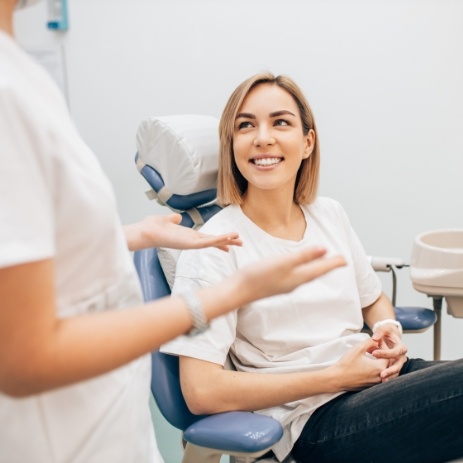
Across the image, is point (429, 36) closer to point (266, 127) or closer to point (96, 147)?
point (266, 127)

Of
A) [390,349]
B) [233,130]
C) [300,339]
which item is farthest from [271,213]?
[390,349]

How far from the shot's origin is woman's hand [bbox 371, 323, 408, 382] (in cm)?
143

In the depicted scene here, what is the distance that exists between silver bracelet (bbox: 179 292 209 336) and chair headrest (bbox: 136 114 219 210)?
0.99 metres

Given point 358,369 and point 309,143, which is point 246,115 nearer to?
point 309,143

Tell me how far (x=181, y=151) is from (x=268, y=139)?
0.23 metres

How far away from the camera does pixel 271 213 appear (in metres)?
1.57

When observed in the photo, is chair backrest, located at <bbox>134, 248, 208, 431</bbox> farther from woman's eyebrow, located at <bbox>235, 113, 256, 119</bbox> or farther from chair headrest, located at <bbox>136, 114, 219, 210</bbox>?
woman's eyebrow, located at <bbox>235, 113, 256, 119</bbox>

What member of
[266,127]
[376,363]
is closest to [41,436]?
[376,363]

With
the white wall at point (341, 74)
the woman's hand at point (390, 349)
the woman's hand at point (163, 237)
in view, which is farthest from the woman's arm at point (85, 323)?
the white wall at point (341, 74)

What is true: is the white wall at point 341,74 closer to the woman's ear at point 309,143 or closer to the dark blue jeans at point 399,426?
the woman's ear at point 309,143

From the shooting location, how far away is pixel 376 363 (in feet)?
4.59

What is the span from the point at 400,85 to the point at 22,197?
6.44ft

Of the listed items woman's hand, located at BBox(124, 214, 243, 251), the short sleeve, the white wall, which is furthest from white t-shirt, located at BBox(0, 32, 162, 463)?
the white wall

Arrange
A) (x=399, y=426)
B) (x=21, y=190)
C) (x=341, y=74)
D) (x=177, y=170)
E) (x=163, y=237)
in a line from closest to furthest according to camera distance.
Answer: (x=21, y=190) → (x=163, y=237) → (x=399, y=426) → (x=177, y=170) → (x=341, y=74)
